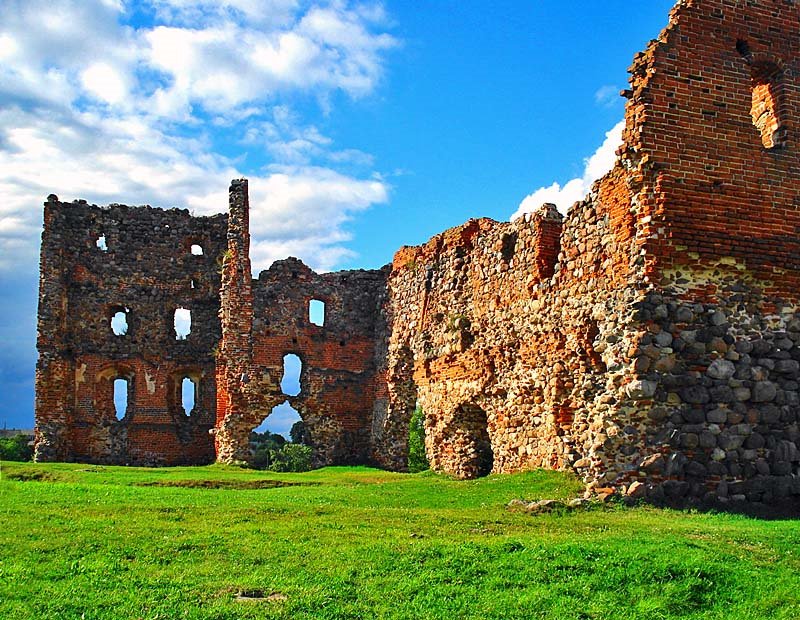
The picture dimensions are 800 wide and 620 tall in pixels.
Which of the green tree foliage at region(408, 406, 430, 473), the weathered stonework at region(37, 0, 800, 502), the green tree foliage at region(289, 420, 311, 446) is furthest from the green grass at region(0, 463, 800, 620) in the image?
the green tree foliage at region(289, 420, 311, 446)

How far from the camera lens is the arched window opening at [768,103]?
1416 cm

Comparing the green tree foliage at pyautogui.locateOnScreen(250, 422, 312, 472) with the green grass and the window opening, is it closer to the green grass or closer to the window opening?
the window opening

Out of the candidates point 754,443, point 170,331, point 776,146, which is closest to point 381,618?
point 754,443

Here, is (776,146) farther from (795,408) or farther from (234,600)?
(234,600)

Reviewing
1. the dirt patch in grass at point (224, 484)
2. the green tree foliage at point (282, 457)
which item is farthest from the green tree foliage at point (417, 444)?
the dirt patch in grass at point (224, 484)

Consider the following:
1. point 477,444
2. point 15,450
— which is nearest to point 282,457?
point 477,444

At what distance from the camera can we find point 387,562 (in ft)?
27.4

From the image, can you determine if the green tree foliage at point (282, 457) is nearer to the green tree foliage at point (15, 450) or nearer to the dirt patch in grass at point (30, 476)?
the green tree foliage at point (15, 450)

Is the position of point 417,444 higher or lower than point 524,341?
lower

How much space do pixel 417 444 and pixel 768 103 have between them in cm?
1207

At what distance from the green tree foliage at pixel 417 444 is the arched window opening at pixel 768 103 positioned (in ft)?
36.9

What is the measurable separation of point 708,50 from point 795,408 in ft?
18.8

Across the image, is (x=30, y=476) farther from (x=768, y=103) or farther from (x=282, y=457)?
(x=768, y=103)

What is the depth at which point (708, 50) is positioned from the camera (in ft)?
44.9
